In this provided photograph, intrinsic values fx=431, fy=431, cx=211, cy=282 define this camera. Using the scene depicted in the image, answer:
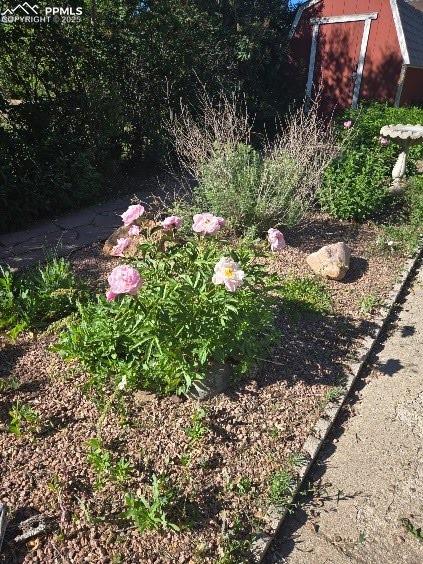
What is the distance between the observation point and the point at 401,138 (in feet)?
22.7

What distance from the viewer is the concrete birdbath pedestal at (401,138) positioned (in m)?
6.82

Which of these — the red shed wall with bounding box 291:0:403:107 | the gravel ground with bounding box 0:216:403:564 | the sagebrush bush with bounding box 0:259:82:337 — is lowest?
the gravel ground with bounding box 0:216:403:564

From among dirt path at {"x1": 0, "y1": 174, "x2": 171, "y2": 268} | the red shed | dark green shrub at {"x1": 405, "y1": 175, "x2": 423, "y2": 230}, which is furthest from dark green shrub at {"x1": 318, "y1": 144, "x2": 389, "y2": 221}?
the red shed

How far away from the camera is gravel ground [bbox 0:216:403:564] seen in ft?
6.57

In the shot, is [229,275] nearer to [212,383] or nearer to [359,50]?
[212,383]

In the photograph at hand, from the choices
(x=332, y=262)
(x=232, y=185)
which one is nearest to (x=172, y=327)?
(x=332, y=262)

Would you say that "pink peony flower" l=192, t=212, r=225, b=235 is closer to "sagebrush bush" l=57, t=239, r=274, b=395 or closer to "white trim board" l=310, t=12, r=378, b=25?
"sagebrush bush" l=57, t=239, r=274, b=395

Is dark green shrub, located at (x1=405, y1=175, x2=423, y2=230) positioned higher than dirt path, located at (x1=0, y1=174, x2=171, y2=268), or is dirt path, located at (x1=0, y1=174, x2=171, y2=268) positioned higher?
dark green shrub, located at (x1=405, y1=175, x2=423, y2=230)

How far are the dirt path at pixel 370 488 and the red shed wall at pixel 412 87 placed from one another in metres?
11.9

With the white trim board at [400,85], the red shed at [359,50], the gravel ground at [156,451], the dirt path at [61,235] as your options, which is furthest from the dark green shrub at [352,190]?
the white trim board at [400,85]

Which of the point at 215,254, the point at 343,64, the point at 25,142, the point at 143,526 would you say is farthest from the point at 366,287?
the point at 343,64

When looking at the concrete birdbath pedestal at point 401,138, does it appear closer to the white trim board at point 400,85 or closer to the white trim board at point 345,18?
the white trim board at point 400,85

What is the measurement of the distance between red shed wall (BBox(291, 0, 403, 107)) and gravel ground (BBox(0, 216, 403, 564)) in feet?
38.3

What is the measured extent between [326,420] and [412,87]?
13308mm
